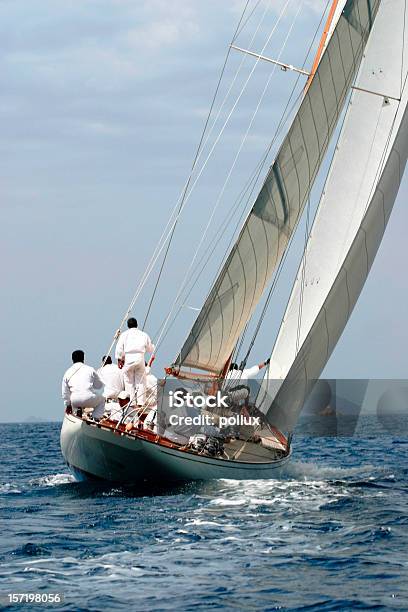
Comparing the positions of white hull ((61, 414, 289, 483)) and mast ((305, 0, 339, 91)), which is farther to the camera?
mast ((305, 0, 339, 91))

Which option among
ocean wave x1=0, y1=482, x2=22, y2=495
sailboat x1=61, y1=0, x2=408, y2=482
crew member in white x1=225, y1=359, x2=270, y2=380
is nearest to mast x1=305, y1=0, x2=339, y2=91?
sailboat x1=61, y1=0, x2=408, y2=482

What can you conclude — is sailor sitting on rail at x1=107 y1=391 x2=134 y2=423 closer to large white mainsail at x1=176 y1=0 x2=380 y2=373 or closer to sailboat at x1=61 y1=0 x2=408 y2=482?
sailboat at x1=61 y1=0 x2=408 y2=482

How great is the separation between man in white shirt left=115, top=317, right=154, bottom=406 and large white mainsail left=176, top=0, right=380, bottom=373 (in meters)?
0.76

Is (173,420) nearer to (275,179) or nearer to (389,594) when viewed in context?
(275,179)

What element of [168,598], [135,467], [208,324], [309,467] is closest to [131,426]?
[135,467]

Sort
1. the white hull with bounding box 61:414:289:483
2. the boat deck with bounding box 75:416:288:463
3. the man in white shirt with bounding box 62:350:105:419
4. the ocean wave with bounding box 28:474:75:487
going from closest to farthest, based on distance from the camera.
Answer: the white hull with bounding box 61:414:289:483 → the boat deck with bounding box 75:416:288:463 → the man in white shirt with bounding box 62:350:105:419 → the ocean wave with bounding box 28:474:75:487

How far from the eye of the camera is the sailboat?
66.6 ft

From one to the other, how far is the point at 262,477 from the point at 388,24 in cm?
1051

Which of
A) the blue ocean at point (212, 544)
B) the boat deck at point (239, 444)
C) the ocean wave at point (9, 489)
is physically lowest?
the ocean wave at point (9, 489)

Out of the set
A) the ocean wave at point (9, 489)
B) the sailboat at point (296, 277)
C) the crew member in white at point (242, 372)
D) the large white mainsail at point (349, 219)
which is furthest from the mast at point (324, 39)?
the ocean wave at point (9, 489)

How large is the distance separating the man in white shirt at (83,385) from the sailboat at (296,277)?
0.41 meters

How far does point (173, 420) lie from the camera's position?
2056 centimetres

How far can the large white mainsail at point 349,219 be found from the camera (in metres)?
21.3

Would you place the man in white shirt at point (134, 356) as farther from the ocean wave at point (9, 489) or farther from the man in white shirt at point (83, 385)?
the ocean wave at point (9, 489)
